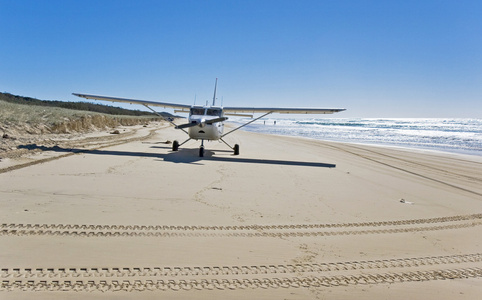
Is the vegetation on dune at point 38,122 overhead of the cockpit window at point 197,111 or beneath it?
beneath

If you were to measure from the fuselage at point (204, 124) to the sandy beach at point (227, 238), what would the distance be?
5496 millimetres

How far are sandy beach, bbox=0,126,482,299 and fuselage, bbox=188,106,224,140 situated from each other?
5496 mm

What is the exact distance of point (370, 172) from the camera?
1086 centimetres

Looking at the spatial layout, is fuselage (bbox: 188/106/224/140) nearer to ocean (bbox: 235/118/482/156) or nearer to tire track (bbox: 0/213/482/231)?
tire track (bbox: 0/213/482/231)

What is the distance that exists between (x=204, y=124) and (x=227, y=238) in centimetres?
964

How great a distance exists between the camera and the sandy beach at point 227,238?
117 inches

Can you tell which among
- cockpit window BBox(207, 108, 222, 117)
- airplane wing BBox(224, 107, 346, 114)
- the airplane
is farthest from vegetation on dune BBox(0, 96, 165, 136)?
airplane wing BBox(224, 107, 346, 114)

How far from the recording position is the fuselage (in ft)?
44.3

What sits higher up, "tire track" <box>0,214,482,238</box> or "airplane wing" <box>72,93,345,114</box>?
"airplane wing" <box>72,93,345,114</box>

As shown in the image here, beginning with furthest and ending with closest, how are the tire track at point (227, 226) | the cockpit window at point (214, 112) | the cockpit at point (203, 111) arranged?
the cockpit window at point (214, 112)
the cockpit at point (203, 111)
the tire track at point (227, 226)

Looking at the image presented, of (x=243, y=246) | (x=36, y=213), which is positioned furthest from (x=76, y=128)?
(x=243, y=246)

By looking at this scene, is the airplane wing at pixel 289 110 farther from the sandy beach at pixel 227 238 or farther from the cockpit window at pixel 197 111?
the sandy beach at pixel 227 238

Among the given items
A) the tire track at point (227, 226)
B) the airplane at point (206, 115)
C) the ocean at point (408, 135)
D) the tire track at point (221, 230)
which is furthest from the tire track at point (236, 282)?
the ocean at point (408, 135)

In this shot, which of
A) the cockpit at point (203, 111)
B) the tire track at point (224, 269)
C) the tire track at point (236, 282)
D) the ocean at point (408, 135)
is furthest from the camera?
the ocean at point (408, 135)
